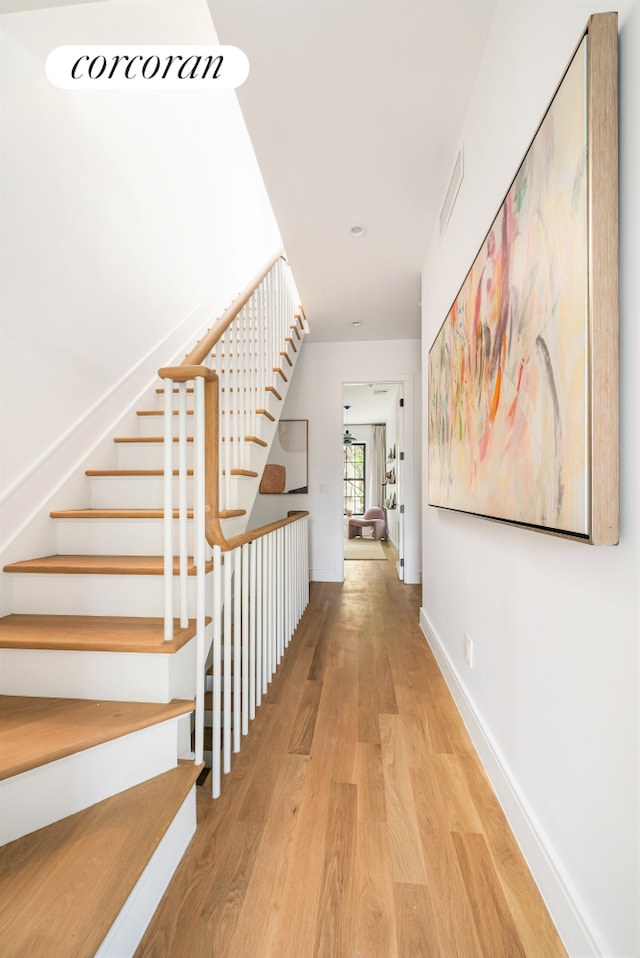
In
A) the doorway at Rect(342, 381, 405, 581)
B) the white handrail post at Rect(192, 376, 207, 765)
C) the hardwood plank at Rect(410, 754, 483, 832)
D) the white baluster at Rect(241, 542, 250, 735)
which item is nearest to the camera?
the hardwood plank at Rect(410, 754, 483, 832)

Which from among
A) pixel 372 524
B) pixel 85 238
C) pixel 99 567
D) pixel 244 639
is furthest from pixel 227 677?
pixel 372 524

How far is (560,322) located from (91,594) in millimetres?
1746

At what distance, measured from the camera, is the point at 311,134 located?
6.19ft

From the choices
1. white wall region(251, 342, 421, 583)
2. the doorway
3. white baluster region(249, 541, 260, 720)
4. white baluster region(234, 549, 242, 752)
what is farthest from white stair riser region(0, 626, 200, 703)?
the doorway

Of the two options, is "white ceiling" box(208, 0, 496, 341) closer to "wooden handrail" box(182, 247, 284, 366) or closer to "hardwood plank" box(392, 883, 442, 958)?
"wooden handrail" box(182, 247, 284, 366)

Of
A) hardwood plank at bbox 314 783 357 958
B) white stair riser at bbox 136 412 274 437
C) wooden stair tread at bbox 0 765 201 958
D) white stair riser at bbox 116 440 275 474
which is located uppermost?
white stair riser at bbox 136 412 274 437

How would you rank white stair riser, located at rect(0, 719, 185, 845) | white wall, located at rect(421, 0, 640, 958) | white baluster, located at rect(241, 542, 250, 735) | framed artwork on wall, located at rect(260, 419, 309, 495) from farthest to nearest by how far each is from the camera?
1. framed artwork on wall, located at rect(260, 419, 309, 495)
2. white baluster, located at rect(241, 542, 250, 735)
3. white stair riser, located at rect(0, 719, 185, 845)
4. white wall, located at rect(421, 0, 640, 958)

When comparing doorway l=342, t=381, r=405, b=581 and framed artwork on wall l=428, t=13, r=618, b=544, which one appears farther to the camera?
doorway l=342, t=381, r=405, b=581

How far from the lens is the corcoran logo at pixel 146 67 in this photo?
5.43ft

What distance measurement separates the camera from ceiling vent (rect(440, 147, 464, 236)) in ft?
6.02

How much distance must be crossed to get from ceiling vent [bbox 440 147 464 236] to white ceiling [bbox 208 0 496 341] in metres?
0.09

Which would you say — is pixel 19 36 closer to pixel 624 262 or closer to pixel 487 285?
pixel 487 285

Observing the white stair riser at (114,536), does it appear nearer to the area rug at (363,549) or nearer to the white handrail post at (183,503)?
the white handrail post at (183,503)

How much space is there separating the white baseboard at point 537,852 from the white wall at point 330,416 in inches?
114
